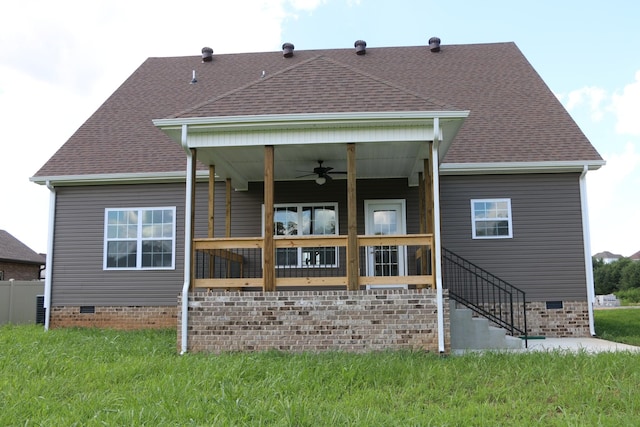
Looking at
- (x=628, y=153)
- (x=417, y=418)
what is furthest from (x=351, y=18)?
(x=417, y=418)

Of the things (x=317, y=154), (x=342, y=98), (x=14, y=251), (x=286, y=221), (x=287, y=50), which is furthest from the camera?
(x=14, y=251)

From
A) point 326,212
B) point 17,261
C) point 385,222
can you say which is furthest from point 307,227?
point 17,261

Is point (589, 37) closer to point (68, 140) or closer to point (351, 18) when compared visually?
point (351, 18)

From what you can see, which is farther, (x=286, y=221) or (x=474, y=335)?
(x=286, y=221)

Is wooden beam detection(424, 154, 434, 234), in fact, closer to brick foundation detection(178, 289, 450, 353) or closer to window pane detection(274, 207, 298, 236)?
brick foundation detection(178, 289, 450, 353)

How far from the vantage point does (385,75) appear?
44.6ft

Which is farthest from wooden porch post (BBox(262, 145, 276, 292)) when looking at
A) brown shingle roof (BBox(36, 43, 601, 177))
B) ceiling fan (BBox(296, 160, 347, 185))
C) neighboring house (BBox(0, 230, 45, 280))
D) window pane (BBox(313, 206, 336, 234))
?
neighboring house (BBox(0, 230, 45, 280))

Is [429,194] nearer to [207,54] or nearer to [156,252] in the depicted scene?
[156,252]

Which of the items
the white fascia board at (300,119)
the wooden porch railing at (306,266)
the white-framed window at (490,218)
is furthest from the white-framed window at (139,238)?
the white-framed window at (490,218)

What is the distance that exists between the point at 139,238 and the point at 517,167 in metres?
7.87

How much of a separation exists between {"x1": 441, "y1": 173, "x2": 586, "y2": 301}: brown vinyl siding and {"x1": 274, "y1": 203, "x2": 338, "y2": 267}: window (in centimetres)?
227

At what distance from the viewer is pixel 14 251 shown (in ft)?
79.9

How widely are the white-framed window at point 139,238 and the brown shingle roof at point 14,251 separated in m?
14.0

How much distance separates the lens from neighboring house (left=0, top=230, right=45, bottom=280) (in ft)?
76.2
